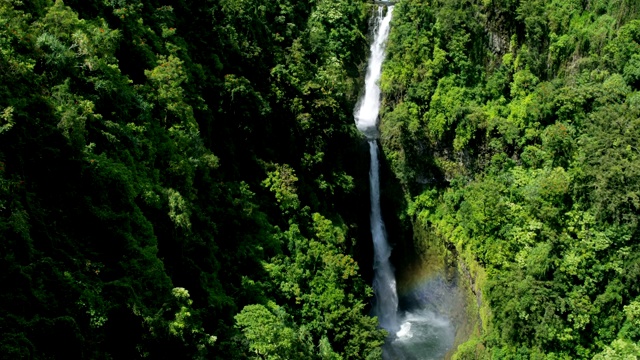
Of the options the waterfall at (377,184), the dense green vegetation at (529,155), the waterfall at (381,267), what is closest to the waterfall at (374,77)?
the waterfall at (377,184)

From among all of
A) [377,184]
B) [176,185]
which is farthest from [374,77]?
[176,185]

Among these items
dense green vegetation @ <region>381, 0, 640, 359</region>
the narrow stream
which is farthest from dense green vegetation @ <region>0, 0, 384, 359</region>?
dense green vegetation @ <region>381, 0, 640, 359</region>

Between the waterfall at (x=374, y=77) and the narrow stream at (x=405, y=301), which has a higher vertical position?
the waterfall at (x=374, y=77)

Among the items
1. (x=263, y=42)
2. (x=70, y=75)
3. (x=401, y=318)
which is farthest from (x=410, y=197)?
(x=70, y=75)

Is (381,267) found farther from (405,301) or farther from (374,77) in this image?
(374,77)

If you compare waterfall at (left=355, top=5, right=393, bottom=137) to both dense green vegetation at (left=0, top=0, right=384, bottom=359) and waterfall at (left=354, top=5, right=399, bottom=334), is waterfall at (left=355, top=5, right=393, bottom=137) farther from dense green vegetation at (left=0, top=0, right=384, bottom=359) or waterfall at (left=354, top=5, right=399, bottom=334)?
dense green vegetation at (left=0, top=0, right=384, bottom=359)

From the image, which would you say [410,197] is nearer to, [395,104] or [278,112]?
[395,104]

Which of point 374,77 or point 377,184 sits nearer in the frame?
point 377,184

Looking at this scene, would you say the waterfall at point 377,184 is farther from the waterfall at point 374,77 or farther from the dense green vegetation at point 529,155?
the dense green vegetation at point 529,155

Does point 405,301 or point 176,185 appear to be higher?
point 405,301
